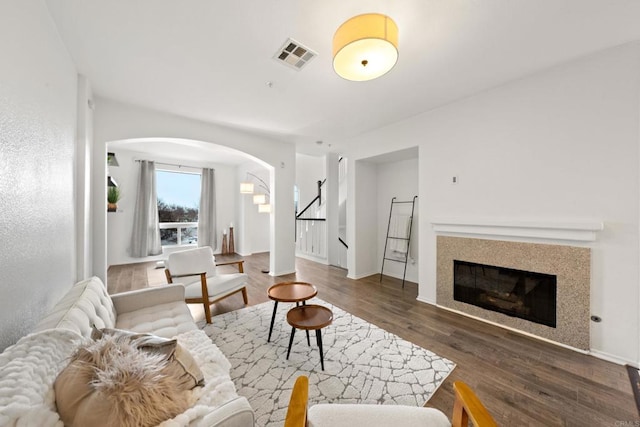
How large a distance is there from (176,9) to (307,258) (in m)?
5.35

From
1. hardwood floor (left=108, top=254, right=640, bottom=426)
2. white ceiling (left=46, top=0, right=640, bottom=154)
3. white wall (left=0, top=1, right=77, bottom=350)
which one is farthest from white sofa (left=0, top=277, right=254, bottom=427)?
white ceiling (left=46, top=0, right=640, bottom=154)

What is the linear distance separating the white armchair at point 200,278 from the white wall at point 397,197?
283 cm

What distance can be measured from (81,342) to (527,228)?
355 centimetres

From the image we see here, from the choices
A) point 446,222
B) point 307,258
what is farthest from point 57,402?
point 307,258

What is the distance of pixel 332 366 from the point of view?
→ 1938mm

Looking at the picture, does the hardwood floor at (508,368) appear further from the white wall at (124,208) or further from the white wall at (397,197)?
the white wall at (124,208)

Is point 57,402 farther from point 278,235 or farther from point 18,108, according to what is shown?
point 278,235

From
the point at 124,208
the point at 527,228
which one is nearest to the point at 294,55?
the point at 527,228

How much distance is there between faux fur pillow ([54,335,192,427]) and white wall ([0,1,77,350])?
0.68 meters

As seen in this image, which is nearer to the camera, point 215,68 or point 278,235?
point 215,68

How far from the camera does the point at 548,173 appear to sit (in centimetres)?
237

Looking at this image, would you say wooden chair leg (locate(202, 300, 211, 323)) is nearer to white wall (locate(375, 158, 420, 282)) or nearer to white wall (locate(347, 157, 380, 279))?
white wall (locate(347, 157, 380, 279))

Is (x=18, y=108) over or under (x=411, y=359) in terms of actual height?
over

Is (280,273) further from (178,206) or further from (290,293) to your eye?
(178,206)
